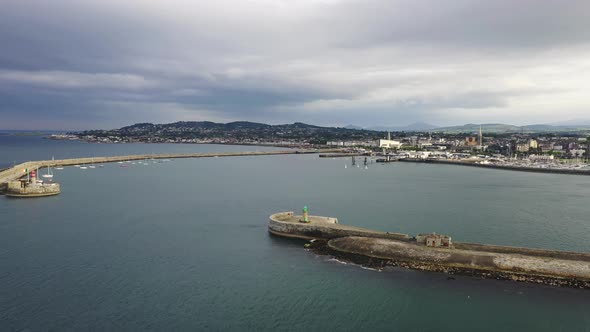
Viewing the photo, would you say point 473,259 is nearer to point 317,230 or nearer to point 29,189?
point 317,230

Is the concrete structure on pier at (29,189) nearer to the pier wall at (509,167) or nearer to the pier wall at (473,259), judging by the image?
the pier wall at (473,259)

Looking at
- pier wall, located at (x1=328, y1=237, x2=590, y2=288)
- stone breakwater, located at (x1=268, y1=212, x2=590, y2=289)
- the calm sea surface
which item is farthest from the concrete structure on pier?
pier wall, located at (x1=328, y1=237, x2=590, y2=288)

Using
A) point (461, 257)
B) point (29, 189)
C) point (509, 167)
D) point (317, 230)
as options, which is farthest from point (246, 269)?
point (509, 167)

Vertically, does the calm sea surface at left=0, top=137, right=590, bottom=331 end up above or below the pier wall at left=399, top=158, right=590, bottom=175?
below

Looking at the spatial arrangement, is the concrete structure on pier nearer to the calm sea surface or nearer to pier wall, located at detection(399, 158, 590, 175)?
the calm sea surface

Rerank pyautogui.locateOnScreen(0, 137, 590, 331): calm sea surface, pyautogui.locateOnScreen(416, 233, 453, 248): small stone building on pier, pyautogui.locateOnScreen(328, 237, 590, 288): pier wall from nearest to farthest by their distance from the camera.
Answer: pyautogui.locateOnScreen(0, 137, 590, 331): calm sea surface, pyautogui.locateOnScreen(328, 237, 590, 288): pier wall, pyautogui.locateOnScreen(416, 233, 453, 248): small stone building on pier

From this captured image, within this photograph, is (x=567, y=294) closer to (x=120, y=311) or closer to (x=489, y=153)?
(x=120, y=311)
